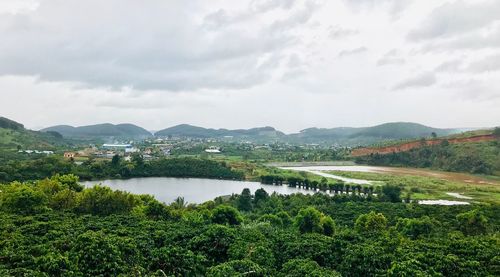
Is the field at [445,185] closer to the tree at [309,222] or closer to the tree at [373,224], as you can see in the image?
the tree at [373,224]

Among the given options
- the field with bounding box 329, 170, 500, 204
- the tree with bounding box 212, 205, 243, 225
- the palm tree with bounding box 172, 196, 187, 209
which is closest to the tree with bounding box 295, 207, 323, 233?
the tree with bounding box 212, 205, 243, 225

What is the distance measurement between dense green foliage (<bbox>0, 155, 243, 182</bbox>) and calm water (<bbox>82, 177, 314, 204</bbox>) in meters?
4.59

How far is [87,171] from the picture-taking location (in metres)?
112

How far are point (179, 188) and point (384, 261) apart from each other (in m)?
82.3

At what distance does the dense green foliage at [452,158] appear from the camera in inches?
4742

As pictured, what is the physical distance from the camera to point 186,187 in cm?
10462

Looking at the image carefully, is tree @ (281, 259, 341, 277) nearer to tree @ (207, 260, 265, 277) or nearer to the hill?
tree @ (207, 260, 265, 277)

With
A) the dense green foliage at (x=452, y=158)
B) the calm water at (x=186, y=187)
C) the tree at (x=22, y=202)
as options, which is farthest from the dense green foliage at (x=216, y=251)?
the dense green foliage at (x=452, y=158)

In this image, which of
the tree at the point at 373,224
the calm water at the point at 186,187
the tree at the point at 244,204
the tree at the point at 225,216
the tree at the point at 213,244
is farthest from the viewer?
the calm water at the point at 186,187

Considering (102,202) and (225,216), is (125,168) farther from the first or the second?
(225,216)

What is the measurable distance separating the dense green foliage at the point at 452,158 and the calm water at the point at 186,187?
59.0 metres

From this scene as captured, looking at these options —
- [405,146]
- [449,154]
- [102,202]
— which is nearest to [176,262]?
[102,202]

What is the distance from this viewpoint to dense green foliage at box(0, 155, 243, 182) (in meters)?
102

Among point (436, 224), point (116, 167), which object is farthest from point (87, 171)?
point (436, 224)
